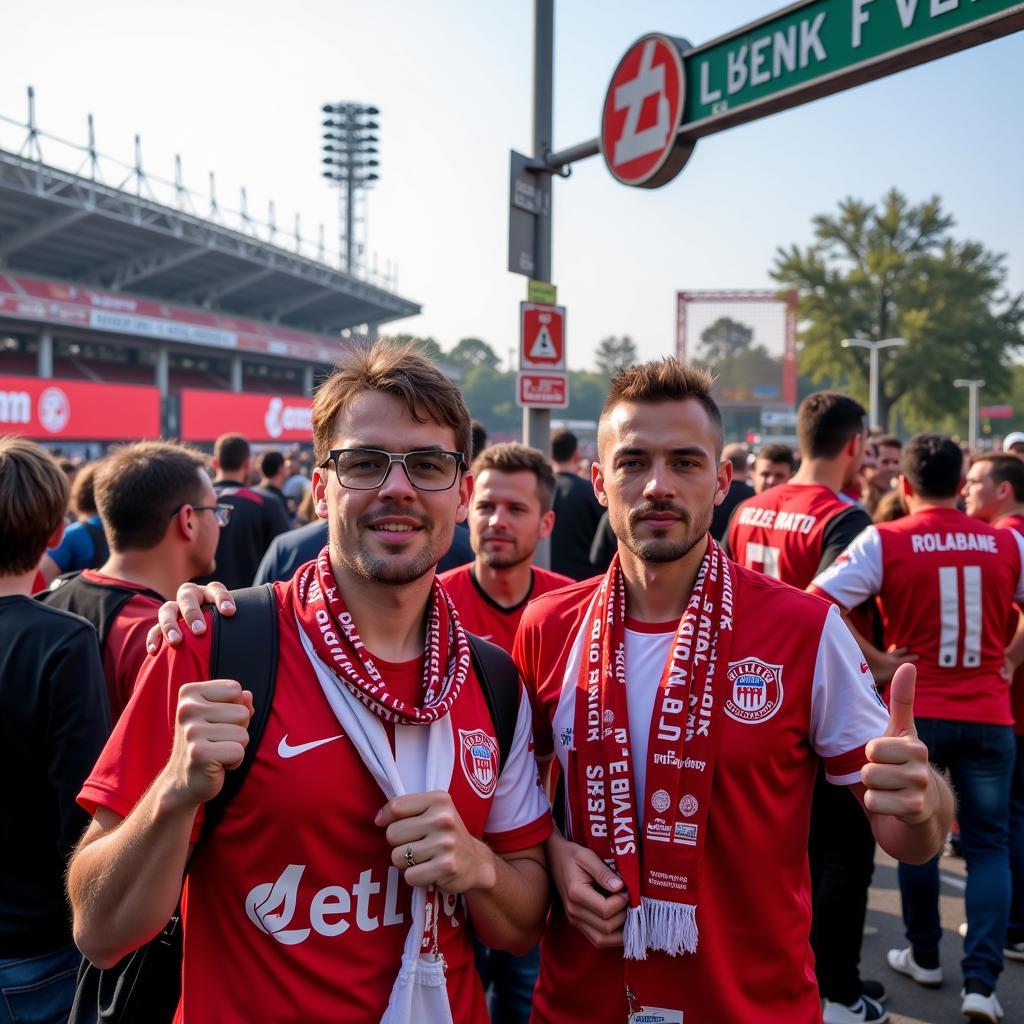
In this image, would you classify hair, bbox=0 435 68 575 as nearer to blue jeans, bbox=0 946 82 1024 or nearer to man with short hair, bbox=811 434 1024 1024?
blue jeans, bbox=0 946 82 1024

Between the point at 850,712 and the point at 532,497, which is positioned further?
the point at 532,497

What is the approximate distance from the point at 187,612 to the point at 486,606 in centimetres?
207

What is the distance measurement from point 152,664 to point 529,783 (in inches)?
33.3

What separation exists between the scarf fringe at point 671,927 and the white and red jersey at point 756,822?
0.20ft

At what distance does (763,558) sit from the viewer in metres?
4.33

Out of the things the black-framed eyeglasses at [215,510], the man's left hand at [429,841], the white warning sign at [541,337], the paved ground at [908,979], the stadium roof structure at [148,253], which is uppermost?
the stadium roof structure at [148,253]

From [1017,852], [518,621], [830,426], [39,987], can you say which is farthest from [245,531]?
[1017,852]

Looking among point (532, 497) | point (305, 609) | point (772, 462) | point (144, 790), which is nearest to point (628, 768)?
point (305, 609)

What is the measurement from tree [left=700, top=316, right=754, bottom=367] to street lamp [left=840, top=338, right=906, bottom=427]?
973 cm

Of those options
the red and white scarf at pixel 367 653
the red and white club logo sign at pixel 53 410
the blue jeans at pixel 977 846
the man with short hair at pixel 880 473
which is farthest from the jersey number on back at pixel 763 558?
the red and white club logo sign at pixel 53 410

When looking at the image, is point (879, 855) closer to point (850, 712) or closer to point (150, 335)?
point (850, 712)

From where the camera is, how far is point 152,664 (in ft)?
5.51

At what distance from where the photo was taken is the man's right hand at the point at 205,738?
1.47 metres

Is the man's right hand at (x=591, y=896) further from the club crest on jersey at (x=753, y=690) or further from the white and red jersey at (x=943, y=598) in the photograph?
the white and red jersey at (x=943, y=598)
